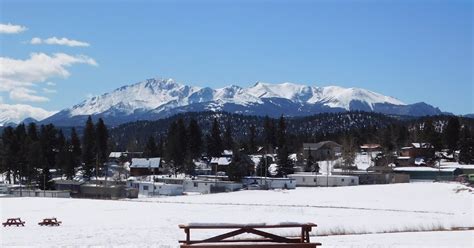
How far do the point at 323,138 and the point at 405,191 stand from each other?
310 feet

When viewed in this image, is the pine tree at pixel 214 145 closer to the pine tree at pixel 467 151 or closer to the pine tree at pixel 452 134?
the pine tree at pixel 452 134

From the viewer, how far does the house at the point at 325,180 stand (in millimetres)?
85938

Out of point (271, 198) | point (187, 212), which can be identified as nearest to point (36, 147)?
point (271, 198)

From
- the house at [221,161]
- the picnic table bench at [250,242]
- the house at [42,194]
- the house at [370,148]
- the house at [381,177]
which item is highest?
the house at [370,148]

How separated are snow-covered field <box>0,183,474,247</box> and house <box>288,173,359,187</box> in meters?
12.9

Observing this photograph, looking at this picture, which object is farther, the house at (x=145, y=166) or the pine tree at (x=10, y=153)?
the house at (x=145, y=166)

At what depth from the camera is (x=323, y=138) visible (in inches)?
6348

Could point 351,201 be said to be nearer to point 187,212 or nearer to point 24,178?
point 187,212

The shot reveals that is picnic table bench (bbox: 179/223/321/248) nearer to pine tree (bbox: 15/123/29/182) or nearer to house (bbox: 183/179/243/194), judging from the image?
house (bbox: 183/179/243/194)

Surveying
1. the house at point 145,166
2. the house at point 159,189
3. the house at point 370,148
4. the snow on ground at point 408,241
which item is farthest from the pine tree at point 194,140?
the snow on ground at point 408,241

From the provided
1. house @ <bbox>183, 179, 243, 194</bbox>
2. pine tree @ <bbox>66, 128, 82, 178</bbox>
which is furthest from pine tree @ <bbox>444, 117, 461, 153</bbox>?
pine tree @ <bbox>66, 128, 82, 178</bbox>

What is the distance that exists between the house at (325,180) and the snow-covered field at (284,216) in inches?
510

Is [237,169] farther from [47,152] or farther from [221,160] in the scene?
[47,152]

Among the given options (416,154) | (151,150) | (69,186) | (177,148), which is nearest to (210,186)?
(69,186)
